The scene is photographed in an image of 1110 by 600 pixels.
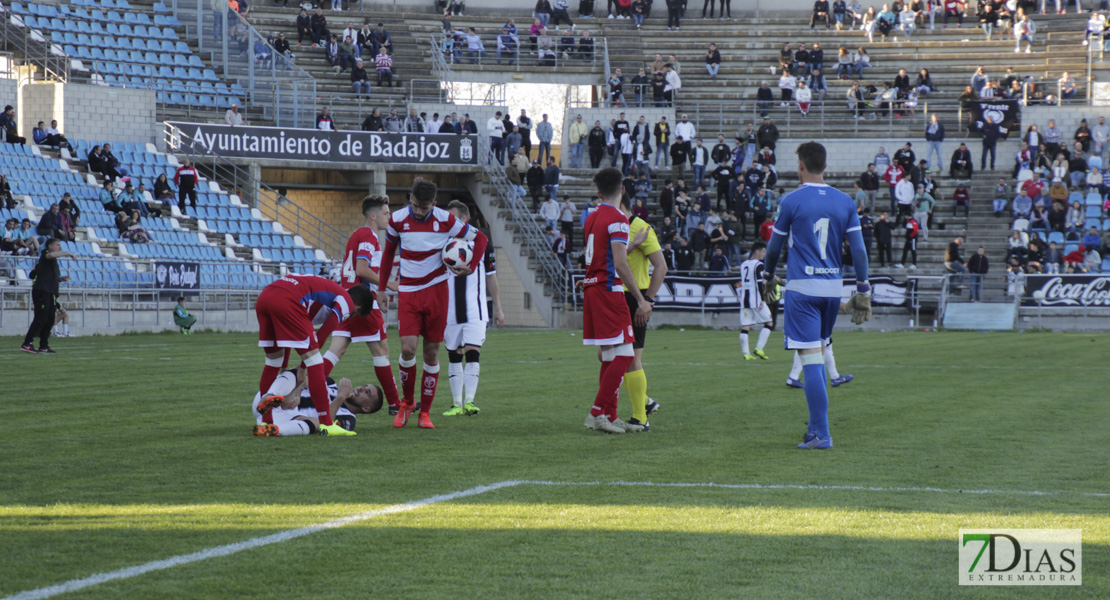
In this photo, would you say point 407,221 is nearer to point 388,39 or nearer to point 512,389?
point 512,389

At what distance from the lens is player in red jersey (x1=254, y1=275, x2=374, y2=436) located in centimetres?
941

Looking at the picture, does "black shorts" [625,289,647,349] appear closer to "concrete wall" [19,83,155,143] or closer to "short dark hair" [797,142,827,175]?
"short dark hair" [797,142,827,175]

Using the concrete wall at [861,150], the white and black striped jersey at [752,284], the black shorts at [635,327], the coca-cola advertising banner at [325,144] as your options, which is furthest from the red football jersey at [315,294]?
the concrete wall at [861,150]

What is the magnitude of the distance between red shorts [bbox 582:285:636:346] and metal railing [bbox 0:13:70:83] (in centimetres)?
3044

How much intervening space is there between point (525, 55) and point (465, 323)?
3679cm

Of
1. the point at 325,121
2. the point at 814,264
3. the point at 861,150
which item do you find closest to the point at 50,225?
the point at 325,121

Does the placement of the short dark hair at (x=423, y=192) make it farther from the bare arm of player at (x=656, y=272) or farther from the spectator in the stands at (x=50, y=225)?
the spectator in the stands at (x=50, y=225)

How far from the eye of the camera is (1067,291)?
32.7 m

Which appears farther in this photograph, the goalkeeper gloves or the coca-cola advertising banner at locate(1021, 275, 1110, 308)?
the coca-cola advertising banner at locate(1021, 275, 1110, 308)

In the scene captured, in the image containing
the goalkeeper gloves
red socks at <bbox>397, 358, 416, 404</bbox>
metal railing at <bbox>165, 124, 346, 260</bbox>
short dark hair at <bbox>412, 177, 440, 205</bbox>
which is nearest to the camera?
the goalkeeper gloves

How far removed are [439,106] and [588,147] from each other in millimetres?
5389

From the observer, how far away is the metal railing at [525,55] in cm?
4562

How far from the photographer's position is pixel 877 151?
4200 cm

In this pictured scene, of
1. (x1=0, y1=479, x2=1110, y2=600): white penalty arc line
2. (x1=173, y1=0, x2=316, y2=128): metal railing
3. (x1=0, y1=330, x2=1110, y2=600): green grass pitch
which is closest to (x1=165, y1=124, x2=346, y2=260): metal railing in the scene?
(x1=173, y1=0, x2=316, y2=128): metal railing
